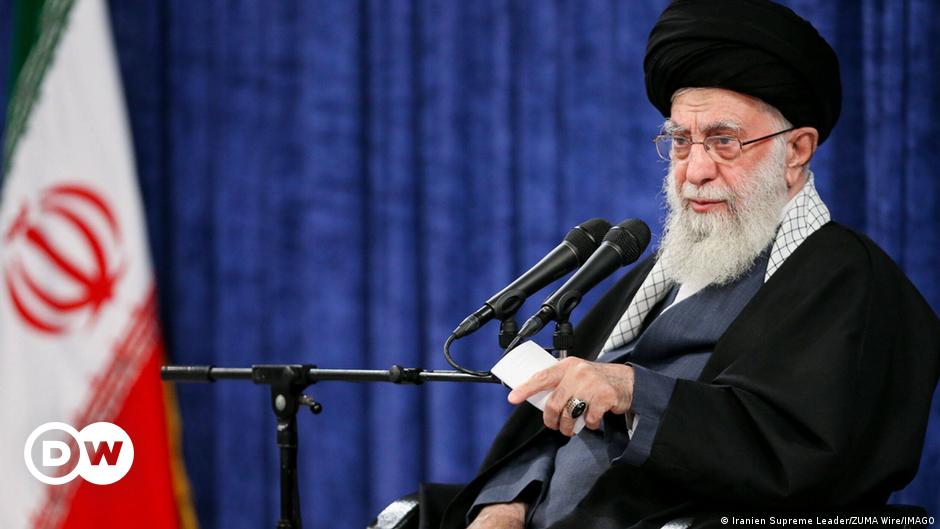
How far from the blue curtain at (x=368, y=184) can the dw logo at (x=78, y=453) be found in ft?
1.23

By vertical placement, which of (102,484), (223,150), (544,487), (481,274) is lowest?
(102,484)

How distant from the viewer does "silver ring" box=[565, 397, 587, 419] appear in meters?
1.93

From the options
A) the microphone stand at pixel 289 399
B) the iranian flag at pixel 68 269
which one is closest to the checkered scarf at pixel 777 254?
the microphone stand at pixel 289 399

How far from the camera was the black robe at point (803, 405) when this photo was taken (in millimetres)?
1980

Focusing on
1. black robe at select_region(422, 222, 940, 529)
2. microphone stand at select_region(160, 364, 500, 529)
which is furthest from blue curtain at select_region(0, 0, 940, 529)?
microphone stand at select_region(160, 364, 500, 529)

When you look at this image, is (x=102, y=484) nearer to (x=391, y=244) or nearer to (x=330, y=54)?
(x=391, y=244)

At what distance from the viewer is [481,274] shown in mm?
3861

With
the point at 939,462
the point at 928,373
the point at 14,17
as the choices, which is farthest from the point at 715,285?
the point at 14,17

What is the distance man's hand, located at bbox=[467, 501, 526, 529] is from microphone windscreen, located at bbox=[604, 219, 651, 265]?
64cm

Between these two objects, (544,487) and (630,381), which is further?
(544,487)

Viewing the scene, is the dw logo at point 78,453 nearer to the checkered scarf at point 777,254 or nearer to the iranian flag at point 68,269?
the iranian flag at point 68,269

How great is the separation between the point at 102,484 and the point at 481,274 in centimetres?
152

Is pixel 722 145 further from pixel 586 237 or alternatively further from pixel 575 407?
pixel 575 407

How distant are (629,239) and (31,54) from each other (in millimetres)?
2631
